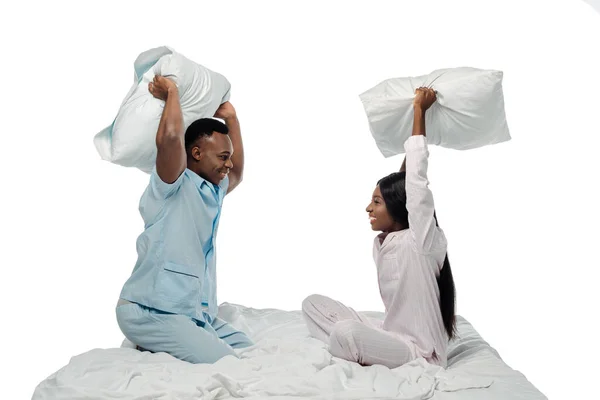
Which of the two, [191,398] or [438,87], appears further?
[438,87]

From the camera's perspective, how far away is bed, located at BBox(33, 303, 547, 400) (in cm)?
318

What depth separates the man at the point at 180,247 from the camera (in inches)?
144

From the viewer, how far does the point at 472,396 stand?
10.6 ft

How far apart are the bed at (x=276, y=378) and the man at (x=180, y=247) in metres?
0.11

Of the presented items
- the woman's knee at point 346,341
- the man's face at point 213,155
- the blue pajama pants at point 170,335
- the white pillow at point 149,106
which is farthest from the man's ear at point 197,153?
the woman's knee at point 346,341

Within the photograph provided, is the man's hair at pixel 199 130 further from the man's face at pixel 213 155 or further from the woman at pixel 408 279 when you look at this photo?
the woman at pixel 408 279

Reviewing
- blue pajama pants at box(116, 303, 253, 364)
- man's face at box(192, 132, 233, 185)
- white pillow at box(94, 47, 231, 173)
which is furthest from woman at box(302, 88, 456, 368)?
white pillow at box(94, 47, 231, 173)

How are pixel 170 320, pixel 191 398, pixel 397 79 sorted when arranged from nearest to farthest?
pixel 191 398 → pixel 170 320 → pixel 397 79

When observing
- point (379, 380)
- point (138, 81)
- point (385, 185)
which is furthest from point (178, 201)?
point (379, 380)

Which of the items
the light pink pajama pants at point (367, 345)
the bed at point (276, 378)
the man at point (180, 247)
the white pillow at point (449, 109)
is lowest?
the bed at point (276, 378)

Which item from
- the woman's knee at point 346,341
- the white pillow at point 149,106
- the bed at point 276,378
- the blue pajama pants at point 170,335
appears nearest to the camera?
the bed at point 276,378

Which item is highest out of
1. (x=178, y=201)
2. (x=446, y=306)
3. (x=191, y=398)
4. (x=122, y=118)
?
(x=122, y=118)

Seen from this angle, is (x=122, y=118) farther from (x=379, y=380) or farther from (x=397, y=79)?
(x=379, y=380)

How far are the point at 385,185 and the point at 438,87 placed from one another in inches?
17.1
